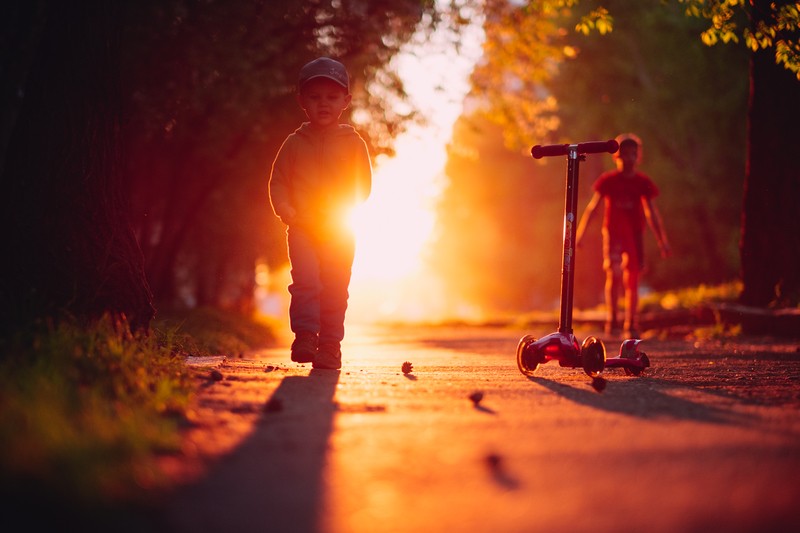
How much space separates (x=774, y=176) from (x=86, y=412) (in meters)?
11.0

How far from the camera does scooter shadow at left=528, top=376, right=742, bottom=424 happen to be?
4.00m

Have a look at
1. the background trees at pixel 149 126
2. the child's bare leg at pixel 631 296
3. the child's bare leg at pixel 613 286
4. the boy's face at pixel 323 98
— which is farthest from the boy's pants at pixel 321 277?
the child's bare leg at pixel 613 286

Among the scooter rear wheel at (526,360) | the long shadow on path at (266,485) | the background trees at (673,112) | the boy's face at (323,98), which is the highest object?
the background trees at (673,112)

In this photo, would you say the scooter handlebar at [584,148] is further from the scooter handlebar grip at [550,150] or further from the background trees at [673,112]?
the background trees at [673,112]

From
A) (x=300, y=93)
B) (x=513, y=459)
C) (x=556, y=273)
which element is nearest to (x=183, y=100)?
(x=300, y=93)

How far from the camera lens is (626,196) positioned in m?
11.6

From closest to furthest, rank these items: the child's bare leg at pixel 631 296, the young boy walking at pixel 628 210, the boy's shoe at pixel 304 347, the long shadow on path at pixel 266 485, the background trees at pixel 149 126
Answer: the long shadow on path at pixel 266 485, the background trees at pixel 149 126, the boy's shoe at pixel 304 347, the young boy walking at pixel 628 210, the child's bare leg at pixel 631 296

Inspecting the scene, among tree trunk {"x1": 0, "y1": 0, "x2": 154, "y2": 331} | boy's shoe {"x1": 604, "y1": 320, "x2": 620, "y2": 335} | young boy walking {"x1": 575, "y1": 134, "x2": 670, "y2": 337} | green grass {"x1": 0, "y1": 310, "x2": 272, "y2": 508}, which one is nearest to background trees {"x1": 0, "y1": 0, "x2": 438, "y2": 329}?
tree trunk {"x1": 0, "y1": 0, "x2": 154, "y2": 331}

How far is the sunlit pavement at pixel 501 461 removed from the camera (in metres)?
2.40

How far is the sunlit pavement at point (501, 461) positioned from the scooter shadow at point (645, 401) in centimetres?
1

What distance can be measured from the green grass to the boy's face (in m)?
2.18

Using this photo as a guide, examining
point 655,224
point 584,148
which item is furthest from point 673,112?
point 584,148

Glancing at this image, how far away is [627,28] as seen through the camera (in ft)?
96.3

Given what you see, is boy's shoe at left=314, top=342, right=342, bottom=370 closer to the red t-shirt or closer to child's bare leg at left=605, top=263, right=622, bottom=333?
the red t-shirt
